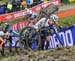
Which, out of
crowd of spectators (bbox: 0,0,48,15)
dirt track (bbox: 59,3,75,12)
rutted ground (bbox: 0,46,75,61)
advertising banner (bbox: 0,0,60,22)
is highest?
crowd of spectators (bbox: 0,0,48,15)

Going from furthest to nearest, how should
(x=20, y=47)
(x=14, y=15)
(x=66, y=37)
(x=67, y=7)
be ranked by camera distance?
(x=67, y=7)
(x=14, y=15)
(x=20, y=47)
(x=66, y=37)

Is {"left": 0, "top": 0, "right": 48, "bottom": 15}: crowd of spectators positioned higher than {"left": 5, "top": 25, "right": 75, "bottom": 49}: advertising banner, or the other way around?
{"left": 0, "top": 0, "right": 48, "bottom": 15}: crowd of spectators

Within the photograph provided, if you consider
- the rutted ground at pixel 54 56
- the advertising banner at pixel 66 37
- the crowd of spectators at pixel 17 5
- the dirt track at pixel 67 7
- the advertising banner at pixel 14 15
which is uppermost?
the crowd of spectators at pixel 17 5

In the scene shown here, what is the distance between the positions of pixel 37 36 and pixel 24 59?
12.0 ft

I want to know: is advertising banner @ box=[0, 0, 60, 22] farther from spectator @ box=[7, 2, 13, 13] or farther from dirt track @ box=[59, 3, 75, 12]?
dirt track @ box=[59, 3, 75, 12]

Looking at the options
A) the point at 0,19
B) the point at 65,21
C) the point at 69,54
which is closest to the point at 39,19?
the point at 69,54

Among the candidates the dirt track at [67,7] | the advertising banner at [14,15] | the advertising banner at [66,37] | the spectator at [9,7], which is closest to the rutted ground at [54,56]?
the advertising banner at [66,37]

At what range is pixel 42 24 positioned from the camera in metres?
16.7

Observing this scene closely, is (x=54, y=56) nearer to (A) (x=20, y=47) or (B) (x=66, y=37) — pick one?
(B) (x=66, y=37)

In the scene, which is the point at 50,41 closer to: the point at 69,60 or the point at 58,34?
the point at 58,34

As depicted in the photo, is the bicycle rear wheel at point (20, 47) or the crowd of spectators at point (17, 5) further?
the crowd of spectators at point (17, 5)

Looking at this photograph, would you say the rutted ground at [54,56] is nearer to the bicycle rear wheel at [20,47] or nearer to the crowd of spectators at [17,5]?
the bicycle rear wheel at [20,47]

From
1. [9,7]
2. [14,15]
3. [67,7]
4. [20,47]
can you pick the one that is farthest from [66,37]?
[9,7]

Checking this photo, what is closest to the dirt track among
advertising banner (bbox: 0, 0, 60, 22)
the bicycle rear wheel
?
advertising banner (bbox: 0, 0, 60, 22)
